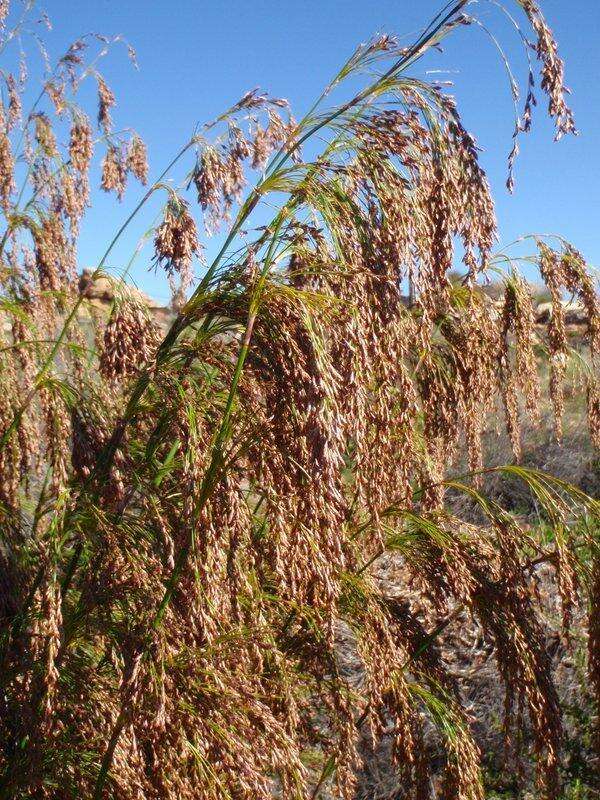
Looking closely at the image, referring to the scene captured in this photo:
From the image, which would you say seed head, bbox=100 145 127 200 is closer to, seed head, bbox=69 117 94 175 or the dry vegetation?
seed head, bbox=69 117 94 175

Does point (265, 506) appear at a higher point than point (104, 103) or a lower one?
lower

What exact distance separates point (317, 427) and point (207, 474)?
292 mm

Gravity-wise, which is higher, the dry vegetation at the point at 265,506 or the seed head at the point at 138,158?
the seed head at the point at 138,158

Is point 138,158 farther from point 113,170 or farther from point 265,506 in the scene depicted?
point 265,506

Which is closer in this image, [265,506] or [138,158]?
[265,506]

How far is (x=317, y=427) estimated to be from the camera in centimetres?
161

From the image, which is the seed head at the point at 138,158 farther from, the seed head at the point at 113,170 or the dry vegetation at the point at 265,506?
the dry vegetation at the point at 265,506

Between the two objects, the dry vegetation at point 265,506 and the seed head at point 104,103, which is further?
the seed head at point 104,103

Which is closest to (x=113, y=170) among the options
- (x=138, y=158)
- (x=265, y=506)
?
(x=138, y=158)

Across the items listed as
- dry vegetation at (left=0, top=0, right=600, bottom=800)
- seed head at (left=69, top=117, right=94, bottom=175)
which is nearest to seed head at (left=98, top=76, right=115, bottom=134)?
seed head at (left=69, top=117, right=94, bottom=175)

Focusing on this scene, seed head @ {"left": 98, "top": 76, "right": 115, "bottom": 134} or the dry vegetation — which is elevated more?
seed head @ {"left": 98, "top": 76, "right": 115, "bottom": 134}

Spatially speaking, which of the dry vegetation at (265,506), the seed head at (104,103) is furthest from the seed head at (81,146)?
the dry vegetation at (265,506)

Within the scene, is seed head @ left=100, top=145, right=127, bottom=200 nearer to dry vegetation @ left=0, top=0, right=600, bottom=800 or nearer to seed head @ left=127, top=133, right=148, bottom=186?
seed head @ left=127, top=133, right=148, bottom=186

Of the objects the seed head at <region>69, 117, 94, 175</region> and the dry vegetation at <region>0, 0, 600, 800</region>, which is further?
the seed head at <region>69, 117, 94, 175</region>
